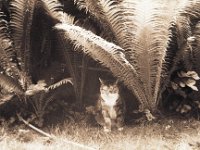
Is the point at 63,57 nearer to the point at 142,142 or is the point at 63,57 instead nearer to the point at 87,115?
the point at 87,115

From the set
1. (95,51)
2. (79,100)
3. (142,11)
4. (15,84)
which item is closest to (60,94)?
(79,100)

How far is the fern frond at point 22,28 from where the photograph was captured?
5938 millimetres

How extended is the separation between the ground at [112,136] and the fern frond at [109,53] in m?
0.40

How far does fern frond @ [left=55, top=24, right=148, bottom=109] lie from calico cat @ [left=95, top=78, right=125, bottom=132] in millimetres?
209

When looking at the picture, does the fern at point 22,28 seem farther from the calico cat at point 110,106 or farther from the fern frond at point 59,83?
the calico cat at point 110,106

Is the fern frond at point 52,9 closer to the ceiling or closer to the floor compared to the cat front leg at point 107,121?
closer to the ceiling

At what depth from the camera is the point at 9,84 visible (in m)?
6.07

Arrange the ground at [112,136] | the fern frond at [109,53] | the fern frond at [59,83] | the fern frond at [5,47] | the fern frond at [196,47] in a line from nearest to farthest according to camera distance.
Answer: the fern frond at [109,53] < the ground at [112,136] < the fern frond at [196,47] < the fern frond at [59,83] < the fern frond at [5,47]

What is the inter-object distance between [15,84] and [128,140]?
5.38ft

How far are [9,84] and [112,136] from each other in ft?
4.90

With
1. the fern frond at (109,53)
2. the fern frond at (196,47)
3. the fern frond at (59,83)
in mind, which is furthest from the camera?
the fern frond at (59,83)

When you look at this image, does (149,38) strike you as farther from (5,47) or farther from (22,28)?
(5,47)

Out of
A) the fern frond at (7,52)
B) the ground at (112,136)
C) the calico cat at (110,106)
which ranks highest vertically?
the fern frond at (7,52)

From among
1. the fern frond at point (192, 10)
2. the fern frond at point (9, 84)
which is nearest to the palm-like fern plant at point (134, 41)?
the fern frond at point (192, 10)
